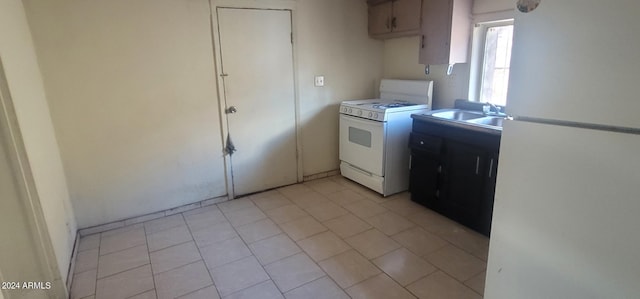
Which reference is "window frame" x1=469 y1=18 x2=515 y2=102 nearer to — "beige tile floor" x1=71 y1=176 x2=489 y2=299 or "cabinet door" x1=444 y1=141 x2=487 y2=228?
"cabinet door" x1=444 y1=141 x2=487 y2=228

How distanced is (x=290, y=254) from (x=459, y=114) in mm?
2066

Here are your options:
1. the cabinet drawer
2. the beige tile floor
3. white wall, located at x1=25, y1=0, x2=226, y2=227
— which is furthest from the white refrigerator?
white wall, located at x1=25, y1=0, x2=226, y2=227

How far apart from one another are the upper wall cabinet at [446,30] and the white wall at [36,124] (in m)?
3.09

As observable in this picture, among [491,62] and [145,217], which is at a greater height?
[491,62]

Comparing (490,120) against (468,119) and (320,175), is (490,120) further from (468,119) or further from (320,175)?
(320,175)

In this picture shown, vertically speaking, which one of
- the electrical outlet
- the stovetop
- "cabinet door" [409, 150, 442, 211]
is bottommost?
"cabinet door" [409, 150, 442, 211]

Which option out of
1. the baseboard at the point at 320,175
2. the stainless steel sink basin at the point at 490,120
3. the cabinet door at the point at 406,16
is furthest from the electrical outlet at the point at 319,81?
the stainless steel sink basin at the point at 490,120

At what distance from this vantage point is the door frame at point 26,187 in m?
1.70

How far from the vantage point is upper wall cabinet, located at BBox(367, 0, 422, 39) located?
3310 millimetres

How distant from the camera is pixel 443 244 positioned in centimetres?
259

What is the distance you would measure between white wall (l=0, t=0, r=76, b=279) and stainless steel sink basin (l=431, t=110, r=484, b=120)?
2.96 m

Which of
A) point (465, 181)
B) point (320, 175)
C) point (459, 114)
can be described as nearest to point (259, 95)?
point (320, 175)

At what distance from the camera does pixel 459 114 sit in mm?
3238

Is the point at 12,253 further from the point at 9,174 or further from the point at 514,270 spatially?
the point at 514,270
